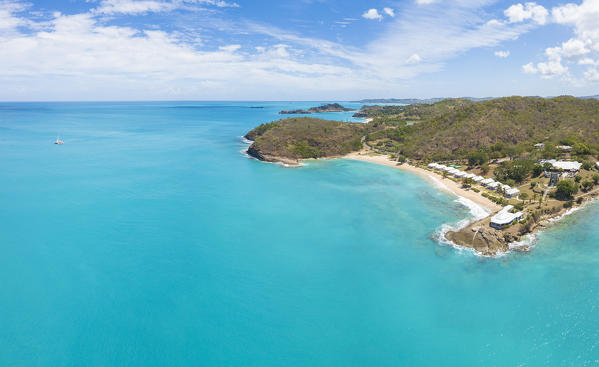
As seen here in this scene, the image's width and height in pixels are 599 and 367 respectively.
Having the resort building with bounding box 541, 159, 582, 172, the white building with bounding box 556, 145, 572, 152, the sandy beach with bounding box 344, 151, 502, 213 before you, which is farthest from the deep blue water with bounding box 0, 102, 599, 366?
the white building with bounding box 556, 145, 572, 152

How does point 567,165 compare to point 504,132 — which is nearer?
point 567,165

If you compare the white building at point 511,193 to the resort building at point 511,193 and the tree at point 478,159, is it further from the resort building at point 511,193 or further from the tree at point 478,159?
the tree at point 478,159

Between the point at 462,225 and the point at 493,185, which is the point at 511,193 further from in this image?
the point at 462,225

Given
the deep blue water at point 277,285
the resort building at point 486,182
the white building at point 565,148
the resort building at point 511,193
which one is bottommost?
the deep blue water at point 277,285

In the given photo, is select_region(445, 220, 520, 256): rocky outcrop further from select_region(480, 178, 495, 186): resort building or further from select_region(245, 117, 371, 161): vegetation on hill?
select_region(245, 117, 371, 161): vegetation on hill

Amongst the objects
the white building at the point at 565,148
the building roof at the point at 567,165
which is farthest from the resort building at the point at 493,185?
the white building at the point at 565,148

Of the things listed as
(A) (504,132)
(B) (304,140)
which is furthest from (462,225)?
(B) (304,140)
